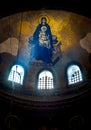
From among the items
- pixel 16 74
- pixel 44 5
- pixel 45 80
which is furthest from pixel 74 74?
pixel 44 5

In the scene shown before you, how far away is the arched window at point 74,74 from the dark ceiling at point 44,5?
5.76 metres

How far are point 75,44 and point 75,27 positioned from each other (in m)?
1.00

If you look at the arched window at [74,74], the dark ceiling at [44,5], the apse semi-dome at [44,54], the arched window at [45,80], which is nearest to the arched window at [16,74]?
the apse semi-dome at [44,54]

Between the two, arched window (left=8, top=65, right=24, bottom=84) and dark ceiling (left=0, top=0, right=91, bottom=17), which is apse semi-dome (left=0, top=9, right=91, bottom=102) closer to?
arched window (left=8, top=65, right=24, bottom=84)

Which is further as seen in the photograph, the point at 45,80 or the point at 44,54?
the point at 44,54

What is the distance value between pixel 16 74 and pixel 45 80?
66.4 inches

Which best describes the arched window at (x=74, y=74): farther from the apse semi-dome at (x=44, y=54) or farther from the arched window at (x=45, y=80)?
the arched window at (x=45, y=80)

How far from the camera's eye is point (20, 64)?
66.5 ft

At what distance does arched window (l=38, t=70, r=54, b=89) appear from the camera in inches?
785

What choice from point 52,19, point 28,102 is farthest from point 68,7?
point 28,102

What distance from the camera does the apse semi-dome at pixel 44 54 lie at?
1923 centimetres

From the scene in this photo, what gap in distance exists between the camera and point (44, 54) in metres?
20.4

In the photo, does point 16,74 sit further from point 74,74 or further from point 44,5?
point 44,5

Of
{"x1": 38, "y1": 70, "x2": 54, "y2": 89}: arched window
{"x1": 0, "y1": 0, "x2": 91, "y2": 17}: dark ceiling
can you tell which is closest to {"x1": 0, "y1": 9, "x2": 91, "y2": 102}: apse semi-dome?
{"x1": 38, "y1": 70, "x2": 54, "y2": 89}: arched window
